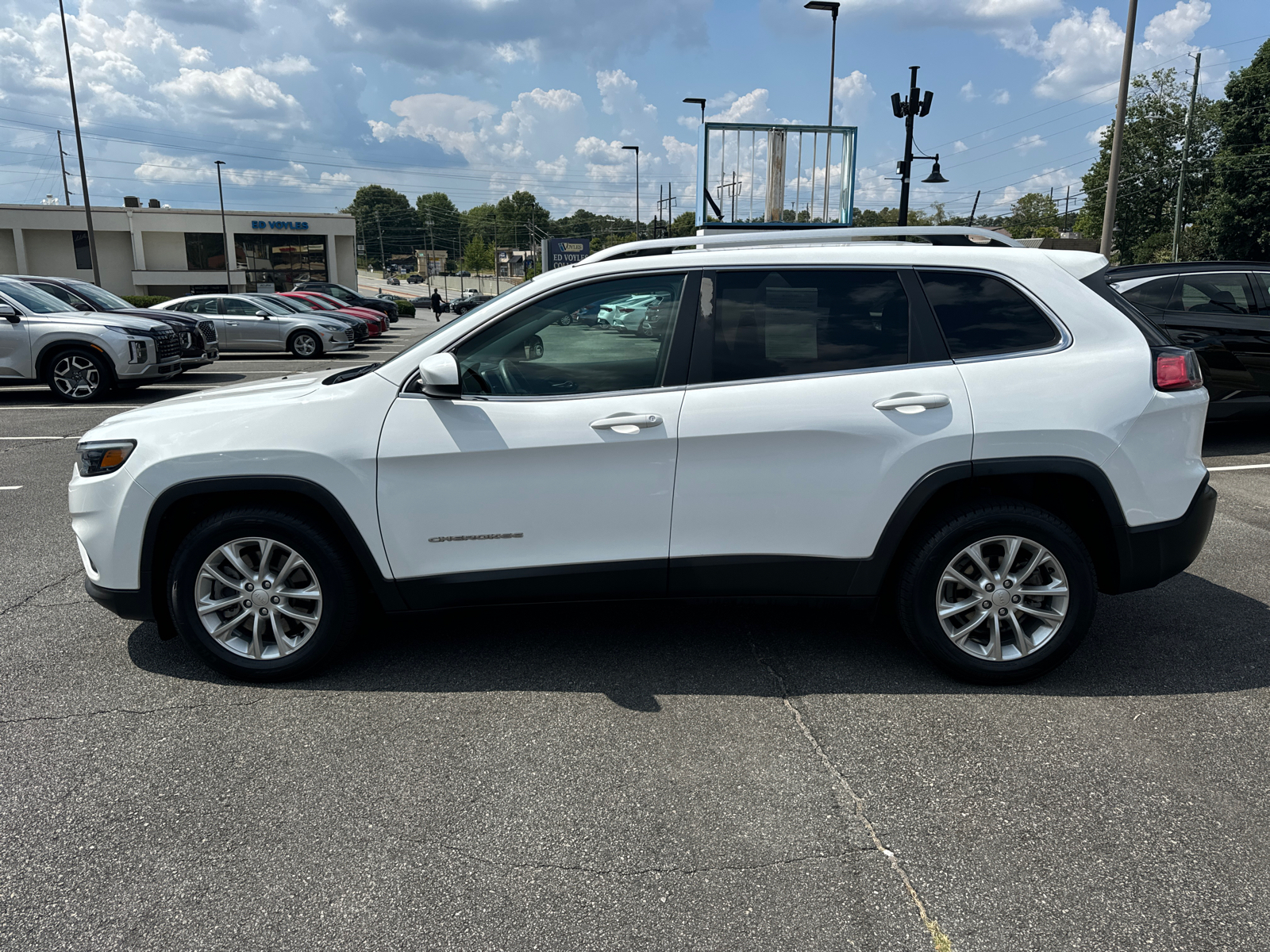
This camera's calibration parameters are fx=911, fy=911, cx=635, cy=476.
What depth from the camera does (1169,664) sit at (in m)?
3.98

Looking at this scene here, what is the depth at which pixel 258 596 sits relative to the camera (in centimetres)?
378

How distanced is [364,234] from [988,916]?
182 meters

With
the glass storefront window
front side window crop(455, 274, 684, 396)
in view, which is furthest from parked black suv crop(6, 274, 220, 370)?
the glass storefront window

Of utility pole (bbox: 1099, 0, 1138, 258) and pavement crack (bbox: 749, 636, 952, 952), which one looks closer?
pavement crack (bbox: 749, 636, 952, 952)

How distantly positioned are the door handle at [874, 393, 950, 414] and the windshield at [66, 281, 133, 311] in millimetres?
13795

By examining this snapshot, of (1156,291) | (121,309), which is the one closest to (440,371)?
(1156,291)

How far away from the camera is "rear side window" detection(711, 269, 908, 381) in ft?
12.1

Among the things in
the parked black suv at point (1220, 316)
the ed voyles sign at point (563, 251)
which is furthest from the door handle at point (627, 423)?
the ed voyles sign at point (563, 251)

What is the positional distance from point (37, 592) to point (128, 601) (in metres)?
1.73

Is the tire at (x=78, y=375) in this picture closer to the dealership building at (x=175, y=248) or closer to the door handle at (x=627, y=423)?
the door handle at (x=627, y=423)

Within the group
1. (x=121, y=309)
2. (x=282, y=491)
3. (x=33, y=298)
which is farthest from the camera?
(x=121, y=309)

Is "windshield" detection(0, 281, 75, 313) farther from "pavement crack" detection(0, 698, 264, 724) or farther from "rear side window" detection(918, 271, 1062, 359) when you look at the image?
"rear side window" detection(918, 271, 1062, 359)

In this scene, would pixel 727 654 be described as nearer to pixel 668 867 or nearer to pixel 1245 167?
pixel 668 867

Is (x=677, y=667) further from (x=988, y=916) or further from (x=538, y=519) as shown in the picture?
(x=988, y=916)
